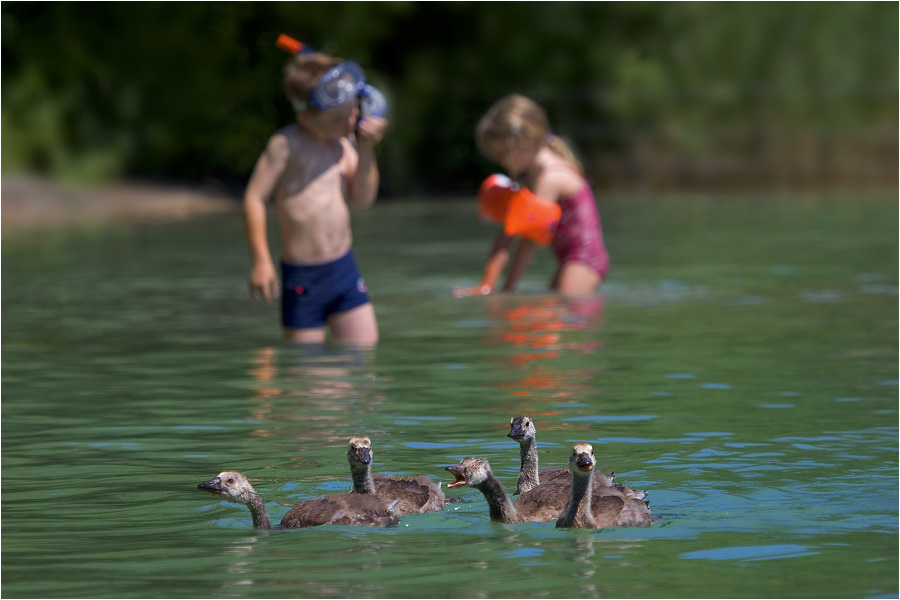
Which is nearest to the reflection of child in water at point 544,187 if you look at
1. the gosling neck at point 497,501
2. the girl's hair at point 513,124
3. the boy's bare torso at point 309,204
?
the girl's hair at point 513,124

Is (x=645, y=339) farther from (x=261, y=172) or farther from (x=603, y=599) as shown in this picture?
(x=603, y=599)

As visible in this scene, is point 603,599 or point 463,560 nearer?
point 603,599

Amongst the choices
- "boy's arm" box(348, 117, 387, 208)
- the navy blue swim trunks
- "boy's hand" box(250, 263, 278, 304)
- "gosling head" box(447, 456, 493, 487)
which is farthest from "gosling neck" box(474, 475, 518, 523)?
the navy blue swim trunks

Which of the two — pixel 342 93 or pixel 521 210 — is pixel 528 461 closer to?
pixel 342 93

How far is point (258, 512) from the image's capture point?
6.31m

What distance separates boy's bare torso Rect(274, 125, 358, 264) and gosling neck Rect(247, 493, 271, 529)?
4642 mm

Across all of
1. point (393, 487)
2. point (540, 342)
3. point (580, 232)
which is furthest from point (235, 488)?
point (580, 232)

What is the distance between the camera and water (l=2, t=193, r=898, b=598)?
18.9 feet

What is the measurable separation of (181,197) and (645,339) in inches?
823

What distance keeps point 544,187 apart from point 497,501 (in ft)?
26.1

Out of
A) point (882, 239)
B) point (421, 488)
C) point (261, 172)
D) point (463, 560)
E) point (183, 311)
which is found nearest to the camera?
point (463, 560)

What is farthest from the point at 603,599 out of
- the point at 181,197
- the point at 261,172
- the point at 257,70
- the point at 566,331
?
the point at 257,70

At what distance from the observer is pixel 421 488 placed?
21.6ft

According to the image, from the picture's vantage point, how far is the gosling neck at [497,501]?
618 centimetres
